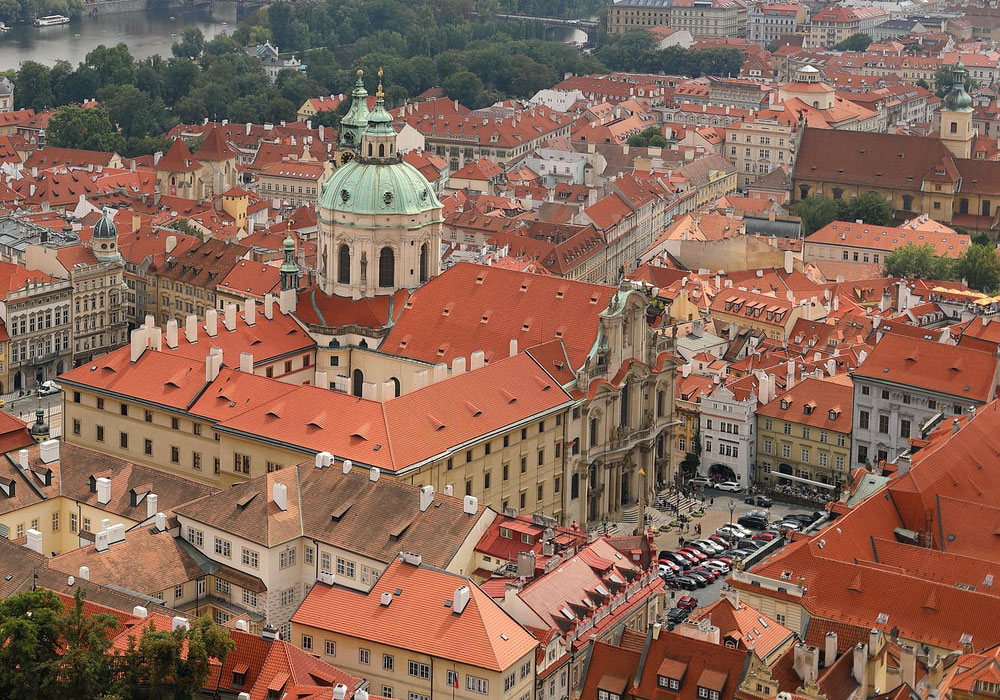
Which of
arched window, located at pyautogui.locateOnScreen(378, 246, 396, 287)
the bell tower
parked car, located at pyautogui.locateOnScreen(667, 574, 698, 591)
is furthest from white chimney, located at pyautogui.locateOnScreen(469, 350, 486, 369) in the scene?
the bell tower

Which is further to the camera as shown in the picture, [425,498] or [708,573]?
[708,573]

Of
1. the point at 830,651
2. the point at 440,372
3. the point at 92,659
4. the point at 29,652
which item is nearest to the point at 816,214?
the point at 440,372

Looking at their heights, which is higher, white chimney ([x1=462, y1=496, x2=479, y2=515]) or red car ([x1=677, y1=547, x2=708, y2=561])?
white chimney ([x1=462, y1=496, x2=479, y2=515])

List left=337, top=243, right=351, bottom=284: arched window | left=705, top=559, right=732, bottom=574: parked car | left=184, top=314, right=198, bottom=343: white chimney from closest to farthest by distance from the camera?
left=705, top=559, right=732, bottom=574: parked car, left=184, top=314, right=198, bottom=343: white chimney, left=337, top=243, right=351, bottom=284: arched window

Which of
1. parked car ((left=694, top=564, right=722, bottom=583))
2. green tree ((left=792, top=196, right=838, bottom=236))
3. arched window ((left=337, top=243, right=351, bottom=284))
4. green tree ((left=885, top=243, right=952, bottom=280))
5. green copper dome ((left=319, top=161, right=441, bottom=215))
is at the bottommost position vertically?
parked car ((left=694, top=564, right=722, bottom=583))

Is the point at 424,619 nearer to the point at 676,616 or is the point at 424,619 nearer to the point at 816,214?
the point at 676,616

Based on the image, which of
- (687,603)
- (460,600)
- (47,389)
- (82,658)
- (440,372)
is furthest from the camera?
(47,389)

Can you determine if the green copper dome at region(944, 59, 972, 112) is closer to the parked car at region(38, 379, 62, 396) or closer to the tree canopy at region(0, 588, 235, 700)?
the parked car at region(38, 379, 62, 396)

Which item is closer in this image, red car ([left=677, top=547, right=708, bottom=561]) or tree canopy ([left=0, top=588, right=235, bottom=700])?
tree canopy ([left=0, top=588, right=235, bottom=700])
